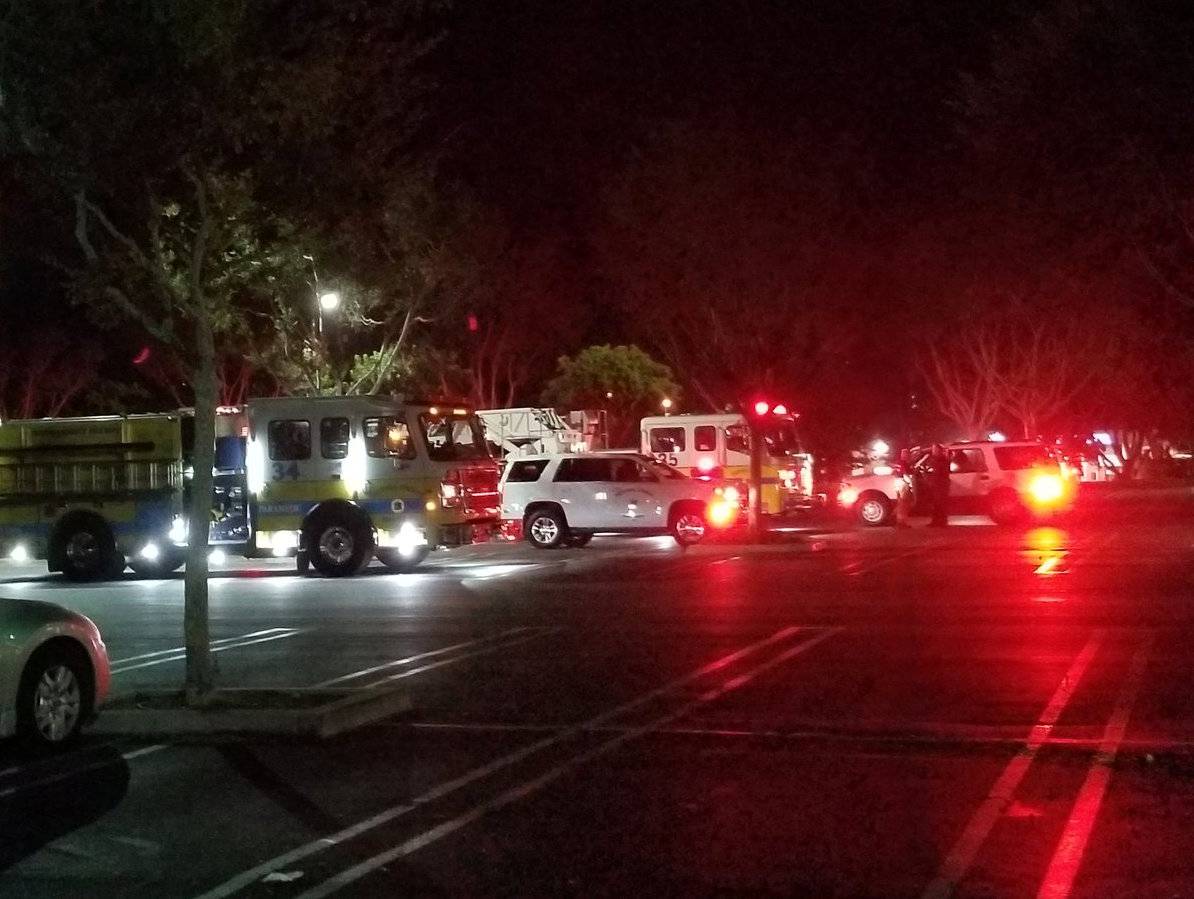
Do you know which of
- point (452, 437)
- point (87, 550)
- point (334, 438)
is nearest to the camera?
point (334, 438)

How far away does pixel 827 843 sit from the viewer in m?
8.70

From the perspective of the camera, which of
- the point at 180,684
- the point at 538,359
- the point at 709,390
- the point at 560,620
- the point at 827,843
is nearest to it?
the point at 827,843

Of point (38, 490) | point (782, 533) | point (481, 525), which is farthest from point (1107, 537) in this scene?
point (38, 490)

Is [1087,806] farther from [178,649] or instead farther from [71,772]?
[178,649]

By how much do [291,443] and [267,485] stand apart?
77cm

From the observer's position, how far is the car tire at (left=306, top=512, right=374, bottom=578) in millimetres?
26672

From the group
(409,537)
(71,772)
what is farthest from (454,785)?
(409,537)

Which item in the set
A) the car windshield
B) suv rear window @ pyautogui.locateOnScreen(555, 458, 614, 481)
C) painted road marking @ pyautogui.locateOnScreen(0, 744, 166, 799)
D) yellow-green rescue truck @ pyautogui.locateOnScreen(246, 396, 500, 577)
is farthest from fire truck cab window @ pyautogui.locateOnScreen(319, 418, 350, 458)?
painted road marking @ pyautogui.locateOnScreen(0, 744, 166, 799)

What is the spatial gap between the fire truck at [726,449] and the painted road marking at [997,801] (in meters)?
21.8

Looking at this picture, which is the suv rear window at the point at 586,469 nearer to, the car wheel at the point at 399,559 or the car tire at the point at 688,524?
the car tire at the point at 688,524

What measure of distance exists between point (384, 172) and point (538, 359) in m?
48.0

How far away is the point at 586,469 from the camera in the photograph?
1282 inches

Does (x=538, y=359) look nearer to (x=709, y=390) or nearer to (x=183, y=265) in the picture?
(x=709, y=390)

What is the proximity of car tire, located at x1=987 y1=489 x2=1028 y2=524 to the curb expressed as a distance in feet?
87.0
